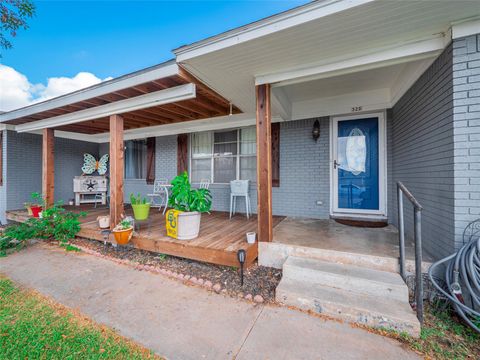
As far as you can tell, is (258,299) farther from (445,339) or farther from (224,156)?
(224,156)

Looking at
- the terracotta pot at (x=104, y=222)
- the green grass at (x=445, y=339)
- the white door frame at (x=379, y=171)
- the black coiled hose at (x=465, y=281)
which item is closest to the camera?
the green grass at (x=445, y=339)

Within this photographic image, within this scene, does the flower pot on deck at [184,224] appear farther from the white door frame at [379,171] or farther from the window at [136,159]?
the window at [136,159]

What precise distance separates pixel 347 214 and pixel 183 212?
3101 millimetres

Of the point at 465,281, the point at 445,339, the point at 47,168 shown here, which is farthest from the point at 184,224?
the point at 47,168

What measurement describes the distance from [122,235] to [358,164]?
167 inches

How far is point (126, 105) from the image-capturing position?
3568 millimetres

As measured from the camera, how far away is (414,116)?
2799 mm

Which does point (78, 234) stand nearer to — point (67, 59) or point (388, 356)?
point (388, 356)

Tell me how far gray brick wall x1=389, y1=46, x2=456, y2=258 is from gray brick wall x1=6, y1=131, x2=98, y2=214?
853 cm

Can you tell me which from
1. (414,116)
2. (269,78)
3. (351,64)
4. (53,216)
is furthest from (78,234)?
(414,116)

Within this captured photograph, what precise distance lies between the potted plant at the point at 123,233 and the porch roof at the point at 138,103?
1901 mm

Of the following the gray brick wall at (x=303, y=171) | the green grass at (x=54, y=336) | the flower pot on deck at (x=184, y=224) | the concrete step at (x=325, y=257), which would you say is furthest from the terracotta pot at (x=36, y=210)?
the gray brick wall at (x=303, y=171)

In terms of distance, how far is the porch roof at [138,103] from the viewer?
9.56 ft

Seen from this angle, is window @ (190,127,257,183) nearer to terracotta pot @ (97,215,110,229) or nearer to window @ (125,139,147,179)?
window @ (125,139,147,179)
